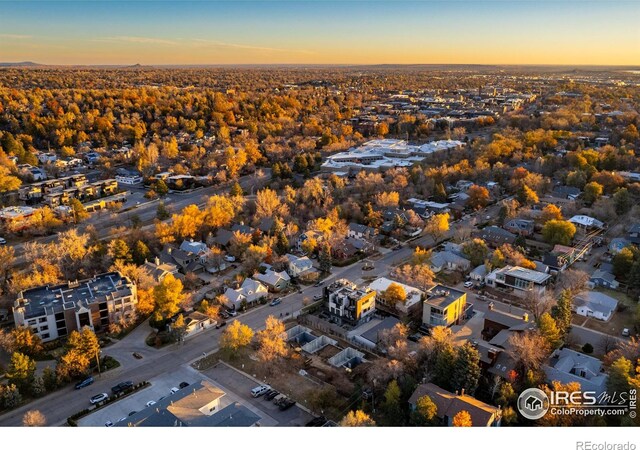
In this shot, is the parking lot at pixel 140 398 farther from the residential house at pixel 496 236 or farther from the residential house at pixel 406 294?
the residential house at pixel 496 236

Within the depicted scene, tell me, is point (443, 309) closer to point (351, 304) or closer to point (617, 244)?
point (351, 304)

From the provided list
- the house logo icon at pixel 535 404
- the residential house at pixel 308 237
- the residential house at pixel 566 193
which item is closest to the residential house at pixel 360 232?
the residential house at pixel 308 237

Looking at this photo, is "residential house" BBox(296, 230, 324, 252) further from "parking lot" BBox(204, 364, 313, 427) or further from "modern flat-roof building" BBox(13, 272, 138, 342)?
"parking lot" BBox(204, 364, 313, 427)

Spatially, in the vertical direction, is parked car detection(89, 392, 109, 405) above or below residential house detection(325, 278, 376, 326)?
below

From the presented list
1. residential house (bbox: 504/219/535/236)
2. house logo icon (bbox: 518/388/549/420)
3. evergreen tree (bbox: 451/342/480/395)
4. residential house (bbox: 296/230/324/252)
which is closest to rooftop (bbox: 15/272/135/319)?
residential house (bbox: 296/230/324/252)

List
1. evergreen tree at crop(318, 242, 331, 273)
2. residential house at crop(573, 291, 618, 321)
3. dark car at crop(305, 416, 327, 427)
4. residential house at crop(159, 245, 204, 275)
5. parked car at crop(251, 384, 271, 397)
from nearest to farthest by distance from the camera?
dark car at crop(305, 416, 327, 427) < parked car at crop(251, 384, 271, 397) < residential house at crop(573, 291, 618, 321) < evergreen tree at crop(318, 242, 331, 273) < residential house at crop(159, 245, 204, 275)

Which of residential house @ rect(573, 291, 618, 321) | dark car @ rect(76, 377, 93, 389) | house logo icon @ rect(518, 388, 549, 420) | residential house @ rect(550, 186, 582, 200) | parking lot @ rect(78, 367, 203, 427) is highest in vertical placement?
house logo icon @ rect(518, 388, 549, 420)

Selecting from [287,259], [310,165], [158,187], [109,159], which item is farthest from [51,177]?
[287,259]
